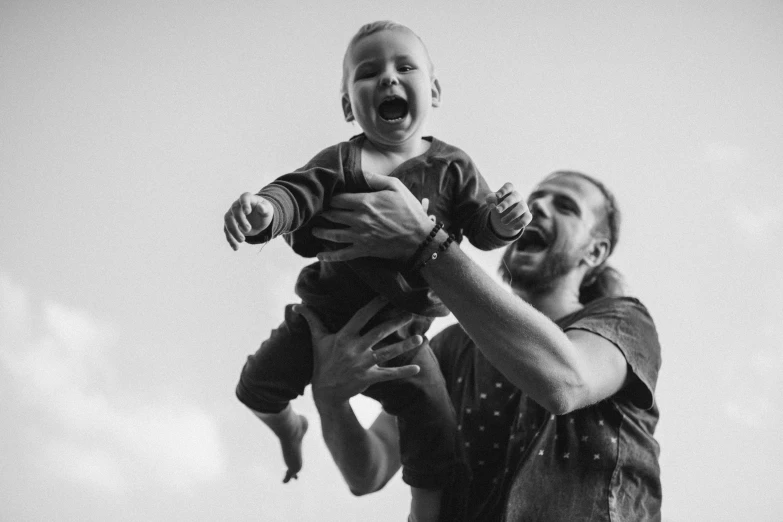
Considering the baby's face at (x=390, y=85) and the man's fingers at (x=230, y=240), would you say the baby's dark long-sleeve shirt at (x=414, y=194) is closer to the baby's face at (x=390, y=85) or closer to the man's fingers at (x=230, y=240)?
the baby's face at (x=390, y=85)

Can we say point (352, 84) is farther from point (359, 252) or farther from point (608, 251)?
point (608, 251)

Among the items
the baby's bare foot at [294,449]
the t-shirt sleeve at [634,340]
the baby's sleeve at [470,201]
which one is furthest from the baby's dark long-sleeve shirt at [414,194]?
the baby's bare foot at [294,449]

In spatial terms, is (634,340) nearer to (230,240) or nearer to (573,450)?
(573,450)

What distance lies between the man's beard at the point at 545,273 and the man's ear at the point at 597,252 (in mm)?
112

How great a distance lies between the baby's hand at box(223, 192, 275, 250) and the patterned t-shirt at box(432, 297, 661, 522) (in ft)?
2.92

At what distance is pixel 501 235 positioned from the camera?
4.57 ft

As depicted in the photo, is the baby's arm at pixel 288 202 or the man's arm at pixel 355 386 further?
the man's arm at pixel 355 386

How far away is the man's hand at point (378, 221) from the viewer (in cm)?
142

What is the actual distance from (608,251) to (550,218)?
0.87 feet

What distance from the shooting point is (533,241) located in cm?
227

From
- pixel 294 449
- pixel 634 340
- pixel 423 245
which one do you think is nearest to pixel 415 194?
pixel 423 245

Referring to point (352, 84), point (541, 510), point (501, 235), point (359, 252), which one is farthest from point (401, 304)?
point (541, 510)

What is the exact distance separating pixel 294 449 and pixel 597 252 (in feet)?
3.52

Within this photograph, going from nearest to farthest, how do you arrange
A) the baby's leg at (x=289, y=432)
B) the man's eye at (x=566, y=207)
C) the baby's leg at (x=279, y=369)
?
the baby's leg at (x=279, y=369), the baby's leg at (x=289, y=432), the man's eye at (x=566, y=207)
